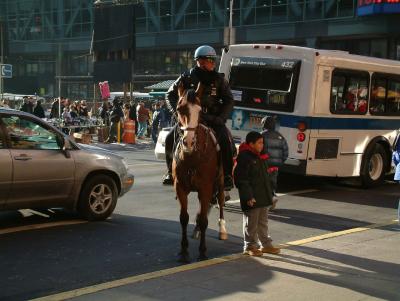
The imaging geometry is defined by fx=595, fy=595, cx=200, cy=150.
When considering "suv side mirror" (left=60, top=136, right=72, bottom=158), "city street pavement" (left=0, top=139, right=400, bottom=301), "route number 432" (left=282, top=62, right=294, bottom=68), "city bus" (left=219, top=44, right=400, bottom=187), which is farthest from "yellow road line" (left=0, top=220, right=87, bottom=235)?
"route number 432" (left=282, top=62, right=294, bottom=68)

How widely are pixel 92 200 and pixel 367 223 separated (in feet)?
14.1

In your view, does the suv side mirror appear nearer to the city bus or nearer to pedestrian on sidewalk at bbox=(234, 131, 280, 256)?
pedestrian on sidewalk at bbox=(234, 131, 280, 256)

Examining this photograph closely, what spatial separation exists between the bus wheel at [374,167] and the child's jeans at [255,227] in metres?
6.49

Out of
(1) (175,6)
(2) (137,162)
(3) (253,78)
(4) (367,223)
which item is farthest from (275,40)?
(4) (367,223)

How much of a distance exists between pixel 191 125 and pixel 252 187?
1141 millimetres

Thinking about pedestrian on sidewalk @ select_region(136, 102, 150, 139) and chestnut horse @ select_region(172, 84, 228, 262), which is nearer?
chestnut horse @ select_region(172, 84, 228, 262)

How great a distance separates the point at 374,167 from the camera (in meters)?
13.4

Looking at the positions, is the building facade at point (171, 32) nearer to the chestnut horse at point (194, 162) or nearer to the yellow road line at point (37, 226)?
the yellow road line at point (37, 226)

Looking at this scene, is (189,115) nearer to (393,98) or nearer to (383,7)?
(393,98)

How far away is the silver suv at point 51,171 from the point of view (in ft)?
25.5

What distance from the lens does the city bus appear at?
11.8 meters

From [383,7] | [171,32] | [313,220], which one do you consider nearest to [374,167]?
[313,220]

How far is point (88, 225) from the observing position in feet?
28.0

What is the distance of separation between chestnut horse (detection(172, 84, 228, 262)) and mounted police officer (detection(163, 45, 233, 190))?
35 centimetres
